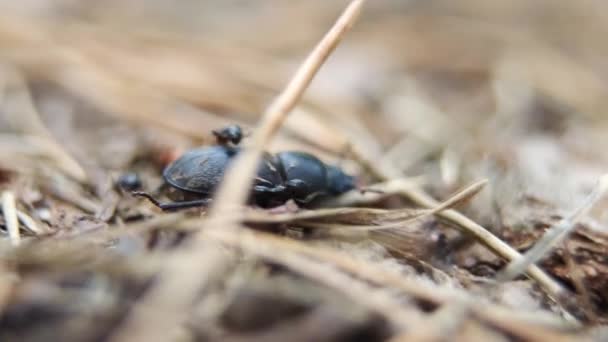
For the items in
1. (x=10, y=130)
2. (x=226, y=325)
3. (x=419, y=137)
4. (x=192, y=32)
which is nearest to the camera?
(x=226, y=325)

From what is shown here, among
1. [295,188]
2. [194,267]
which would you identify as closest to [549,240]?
[295,188]

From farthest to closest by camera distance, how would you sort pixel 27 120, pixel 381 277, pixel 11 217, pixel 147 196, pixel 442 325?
1. pixel 27 120
2. pixel 147 196
3. pixel 11 217
4. pixel 381 277
5. pixel 442 325

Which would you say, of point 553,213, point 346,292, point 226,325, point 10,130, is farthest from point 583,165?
point 10,130

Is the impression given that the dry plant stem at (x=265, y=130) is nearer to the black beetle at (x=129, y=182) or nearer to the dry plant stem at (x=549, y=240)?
the black beetle at (x=129, y=182)

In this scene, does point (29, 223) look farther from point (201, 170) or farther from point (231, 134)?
point (231, 134)

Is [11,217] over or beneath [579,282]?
beneath

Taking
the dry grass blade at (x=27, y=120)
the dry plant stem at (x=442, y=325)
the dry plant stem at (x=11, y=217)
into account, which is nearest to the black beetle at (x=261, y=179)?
the dry plant stem at (x=11, y=217)

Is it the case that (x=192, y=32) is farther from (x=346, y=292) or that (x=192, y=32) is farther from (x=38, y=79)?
(x=346, y=292)
